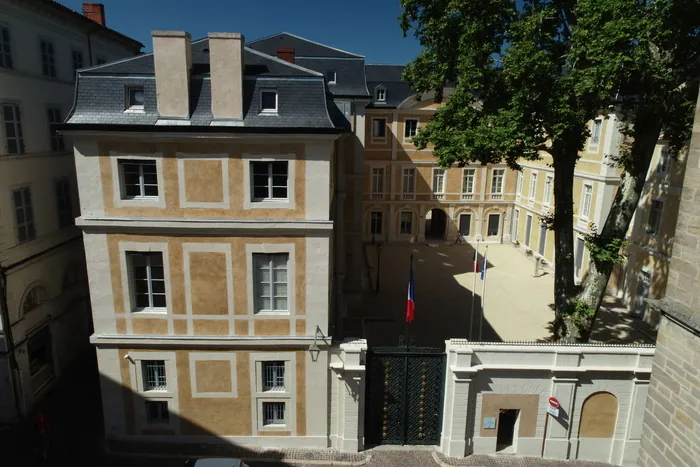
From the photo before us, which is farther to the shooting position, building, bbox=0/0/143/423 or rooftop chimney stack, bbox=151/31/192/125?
building, bbox=0/0/143/423

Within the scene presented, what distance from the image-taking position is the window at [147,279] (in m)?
14.3

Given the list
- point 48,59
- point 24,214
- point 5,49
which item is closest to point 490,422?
point 24,214

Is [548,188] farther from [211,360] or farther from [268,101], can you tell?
[211,360]

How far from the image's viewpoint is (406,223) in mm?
42031

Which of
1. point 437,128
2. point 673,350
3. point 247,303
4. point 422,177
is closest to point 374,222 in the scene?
point 422,177

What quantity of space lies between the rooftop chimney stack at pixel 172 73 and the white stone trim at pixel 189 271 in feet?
12.0

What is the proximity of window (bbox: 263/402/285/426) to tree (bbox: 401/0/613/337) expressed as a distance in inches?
388

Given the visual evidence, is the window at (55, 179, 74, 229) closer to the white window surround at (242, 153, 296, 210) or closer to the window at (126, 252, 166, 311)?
the window at (126, 252, 166, 311)

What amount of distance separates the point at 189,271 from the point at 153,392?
439cm

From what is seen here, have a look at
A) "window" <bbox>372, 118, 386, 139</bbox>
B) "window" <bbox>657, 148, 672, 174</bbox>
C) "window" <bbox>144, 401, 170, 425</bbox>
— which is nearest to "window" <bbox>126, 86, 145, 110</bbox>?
"window" <bbox>144, 401, 170, 425</bbox>

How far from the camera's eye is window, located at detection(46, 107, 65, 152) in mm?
19031

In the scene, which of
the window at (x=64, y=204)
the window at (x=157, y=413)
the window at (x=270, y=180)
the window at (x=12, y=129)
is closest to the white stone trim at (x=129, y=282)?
the window at (x=157, y=413)

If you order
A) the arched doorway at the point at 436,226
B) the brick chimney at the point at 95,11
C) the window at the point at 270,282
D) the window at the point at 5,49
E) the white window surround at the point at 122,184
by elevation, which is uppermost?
the brick chimney at the point at 95,11

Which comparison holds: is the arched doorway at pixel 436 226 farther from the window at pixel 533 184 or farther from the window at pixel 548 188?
the window at pixel 548 188
